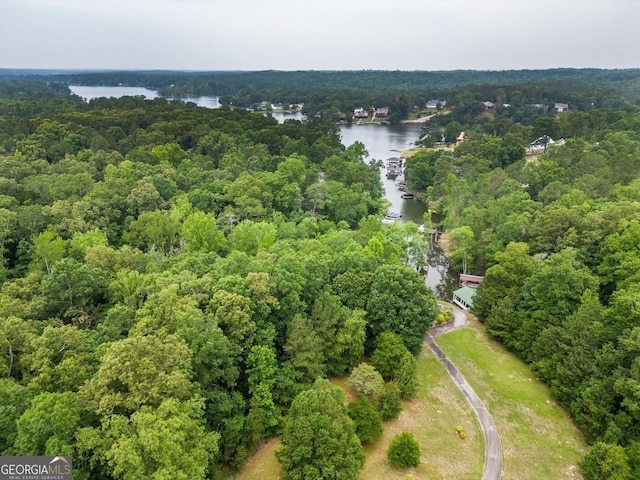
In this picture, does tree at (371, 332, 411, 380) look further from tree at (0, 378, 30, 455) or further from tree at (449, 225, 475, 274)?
tree at (449, 225, 475, 274)

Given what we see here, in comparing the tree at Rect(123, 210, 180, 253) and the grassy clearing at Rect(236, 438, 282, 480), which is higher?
the tree at Rect(123, 210, 180, 253)

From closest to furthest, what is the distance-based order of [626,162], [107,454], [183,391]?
[107,454], [183,391], [626,162]

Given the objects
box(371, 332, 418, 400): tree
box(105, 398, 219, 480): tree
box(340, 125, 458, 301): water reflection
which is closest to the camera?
box(105, 398, 219, 480): tree

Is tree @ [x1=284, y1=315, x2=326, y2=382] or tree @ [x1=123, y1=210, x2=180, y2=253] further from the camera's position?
tree @ [x1=123, y1=210, x2=180, y2=253]

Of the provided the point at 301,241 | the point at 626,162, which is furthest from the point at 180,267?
the point at 626,162

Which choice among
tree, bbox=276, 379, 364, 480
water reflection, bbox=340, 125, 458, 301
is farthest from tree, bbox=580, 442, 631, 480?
water reflection, bbox=340, 125, 458, 301

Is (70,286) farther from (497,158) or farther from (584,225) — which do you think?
(497,158)

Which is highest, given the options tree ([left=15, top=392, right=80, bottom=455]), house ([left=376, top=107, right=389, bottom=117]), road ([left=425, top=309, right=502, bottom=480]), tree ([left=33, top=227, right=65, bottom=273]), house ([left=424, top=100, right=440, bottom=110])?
house ([left=424, top=100, right=440, bottom=110])

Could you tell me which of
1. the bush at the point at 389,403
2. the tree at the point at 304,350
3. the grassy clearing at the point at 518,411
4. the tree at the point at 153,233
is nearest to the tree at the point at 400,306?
Answer: the grassy clearing at the point at 518,411
